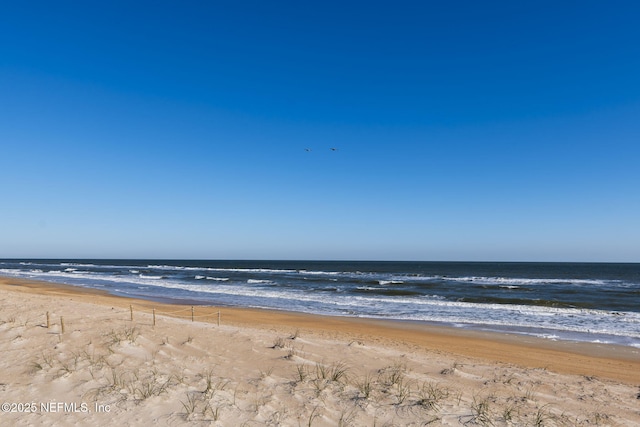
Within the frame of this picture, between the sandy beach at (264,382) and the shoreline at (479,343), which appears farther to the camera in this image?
the shoreline at (479,343)

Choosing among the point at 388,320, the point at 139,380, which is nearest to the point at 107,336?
the point at 139,380

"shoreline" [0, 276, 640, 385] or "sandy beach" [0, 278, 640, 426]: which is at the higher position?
"sandy beach" [0, 278, 640, 426]

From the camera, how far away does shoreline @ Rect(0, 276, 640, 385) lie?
1264cm

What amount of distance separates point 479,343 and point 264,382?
38.4 ft

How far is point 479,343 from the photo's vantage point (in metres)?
16.0

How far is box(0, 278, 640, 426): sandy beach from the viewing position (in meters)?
6.15

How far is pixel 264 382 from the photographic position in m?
7.71

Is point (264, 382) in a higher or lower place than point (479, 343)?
higher

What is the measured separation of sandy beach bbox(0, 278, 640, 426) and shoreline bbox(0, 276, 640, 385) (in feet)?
0.47

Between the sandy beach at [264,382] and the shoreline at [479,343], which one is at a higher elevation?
the sandy beach at [264,382]

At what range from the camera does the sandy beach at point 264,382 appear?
20.2 ft

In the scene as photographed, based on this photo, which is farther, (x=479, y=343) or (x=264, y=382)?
(x=479, y=343)

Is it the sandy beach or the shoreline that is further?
the shoreline

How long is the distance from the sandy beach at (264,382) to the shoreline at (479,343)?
144mm
